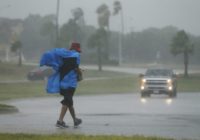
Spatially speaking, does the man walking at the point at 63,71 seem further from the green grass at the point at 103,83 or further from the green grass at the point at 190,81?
the green grass at the point at 190,81

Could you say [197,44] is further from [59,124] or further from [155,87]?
A: [59,124]

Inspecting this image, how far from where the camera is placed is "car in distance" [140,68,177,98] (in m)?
35.4

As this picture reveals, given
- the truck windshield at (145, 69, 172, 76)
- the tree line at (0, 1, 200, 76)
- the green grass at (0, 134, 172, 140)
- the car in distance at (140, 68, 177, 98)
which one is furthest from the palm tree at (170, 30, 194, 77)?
the green grass at (0, 134, 172, 140)

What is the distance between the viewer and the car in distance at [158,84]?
35419mm

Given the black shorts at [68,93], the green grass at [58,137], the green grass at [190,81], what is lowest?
the green grass at [190,81]

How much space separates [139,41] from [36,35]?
64.5 feet

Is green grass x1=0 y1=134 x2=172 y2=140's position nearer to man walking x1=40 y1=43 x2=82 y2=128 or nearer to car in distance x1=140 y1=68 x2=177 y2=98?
man walking x1=40 y1=43 x2=82 y2=128

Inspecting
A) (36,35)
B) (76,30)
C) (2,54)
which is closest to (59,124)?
(76,30)

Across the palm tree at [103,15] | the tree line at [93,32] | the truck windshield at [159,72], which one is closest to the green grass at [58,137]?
the truck windshield at [159,72]

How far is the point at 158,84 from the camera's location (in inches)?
1407

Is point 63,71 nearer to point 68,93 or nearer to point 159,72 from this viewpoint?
point 68,93

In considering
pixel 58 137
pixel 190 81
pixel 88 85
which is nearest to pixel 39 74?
pixel 88 85

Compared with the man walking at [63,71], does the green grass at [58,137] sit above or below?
below

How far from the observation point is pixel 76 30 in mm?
97750
